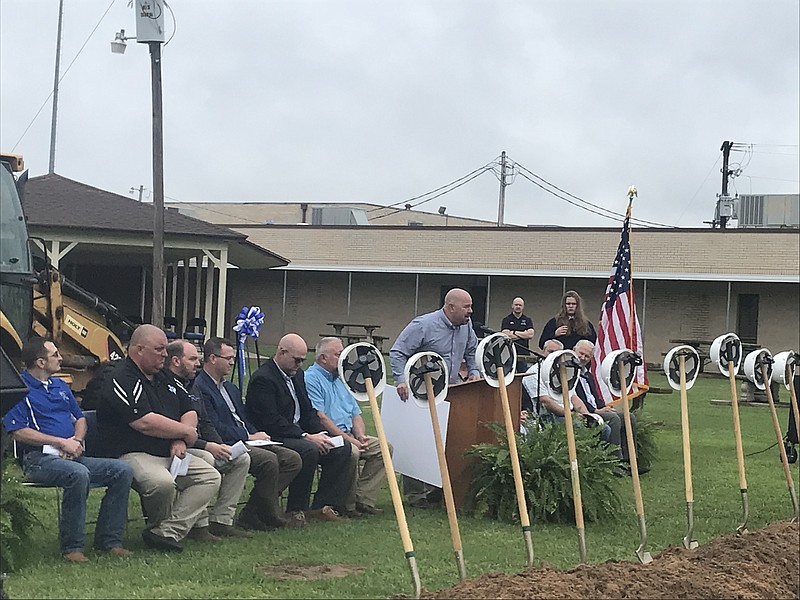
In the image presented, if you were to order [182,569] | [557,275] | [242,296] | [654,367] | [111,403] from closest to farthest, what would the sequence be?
1. [182,569]
2. [111,403]
3. [654,367]
4. [557,275]
5. [242,296]

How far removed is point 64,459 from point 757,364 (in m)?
5.61

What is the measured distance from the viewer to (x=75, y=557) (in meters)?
7.01

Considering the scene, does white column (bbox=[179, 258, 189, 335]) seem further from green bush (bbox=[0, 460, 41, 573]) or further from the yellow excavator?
green bush (bbox=[0, 460, 41, 573])

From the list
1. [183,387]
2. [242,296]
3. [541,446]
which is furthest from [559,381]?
[242,296]

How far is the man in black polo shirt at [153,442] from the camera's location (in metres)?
7.44

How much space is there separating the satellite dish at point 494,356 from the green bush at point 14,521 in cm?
284

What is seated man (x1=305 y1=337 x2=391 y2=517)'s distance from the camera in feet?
30.8

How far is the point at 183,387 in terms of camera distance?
8.23 m

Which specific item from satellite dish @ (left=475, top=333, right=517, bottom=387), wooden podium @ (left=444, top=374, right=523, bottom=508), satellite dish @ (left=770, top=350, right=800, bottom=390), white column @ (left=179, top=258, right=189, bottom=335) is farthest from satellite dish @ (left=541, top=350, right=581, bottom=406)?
white column @ (left=179, top=258, right=189, bottom=335)

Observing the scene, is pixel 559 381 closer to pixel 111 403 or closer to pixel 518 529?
pixel 518 529

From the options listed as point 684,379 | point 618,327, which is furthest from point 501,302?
point 684,379

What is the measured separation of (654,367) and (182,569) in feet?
65.9

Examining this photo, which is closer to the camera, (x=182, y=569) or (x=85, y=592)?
(x=85, y=592)

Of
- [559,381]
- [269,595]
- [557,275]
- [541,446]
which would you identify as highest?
[557,275]
